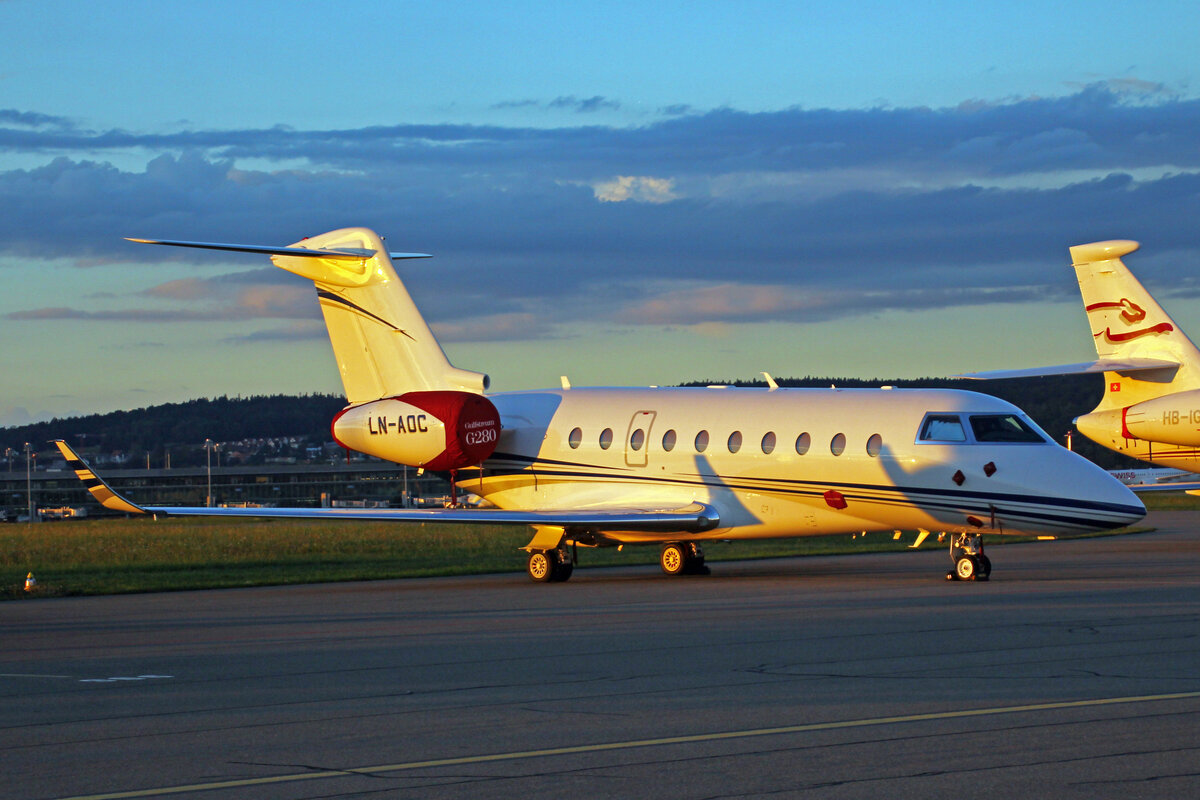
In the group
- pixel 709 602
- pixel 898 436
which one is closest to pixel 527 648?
pixel 709 602

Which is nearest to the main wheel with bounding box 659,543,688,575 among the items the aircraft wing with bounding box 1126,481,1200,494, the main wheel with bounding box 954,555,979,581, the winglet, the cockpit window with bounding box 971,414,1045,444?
the main wheel with bounding box 954,555,979,581

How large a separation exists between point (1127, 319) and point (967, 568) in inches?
706

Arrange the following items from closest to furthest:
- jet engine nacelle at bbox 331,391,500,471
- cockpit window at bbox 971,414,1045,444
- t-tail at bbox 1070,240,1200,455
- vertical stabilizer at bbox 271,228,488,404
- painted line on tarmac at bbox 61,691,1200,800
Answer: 1. painted line on tarmac at bbox 61,691,1200,800
2. cockpit window at bbox 971,414,1045,444
3. jet engine nacelle at bbox 331,391,500,471
4. vertical stabilizer at bbox 271,228,488,404
5. t-tail at bbox 1070,240,1200,455

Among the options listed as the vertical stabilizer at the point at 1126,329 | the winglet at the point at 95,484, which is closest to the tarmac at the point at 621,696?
the winglet at the point at 95,484

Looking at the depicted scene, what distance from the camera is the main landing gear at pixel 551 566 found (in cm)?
2505

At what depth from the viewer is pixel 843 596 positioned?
65.8ft

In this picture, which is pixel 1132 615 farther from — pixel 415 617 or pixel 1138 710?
pixel 415 617

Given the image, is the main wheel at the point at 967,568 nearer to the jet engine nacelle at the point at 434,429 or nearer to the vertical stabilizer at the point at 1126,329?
the jet engine nacelle at the point at 434,429

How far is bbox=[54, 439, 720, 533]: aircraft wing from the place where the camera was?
23.2 metres

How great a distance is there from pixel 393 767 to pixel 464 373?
19.8 m

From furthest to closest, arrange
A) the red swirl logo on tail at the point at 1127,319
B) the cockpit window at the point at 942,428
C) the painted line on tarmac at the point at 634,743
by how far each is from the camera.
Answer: the red swirl logo on tail at the point at 1127,319
the cockpit window at the point at 942,428
the painted line on tarmac at the point at 634,743

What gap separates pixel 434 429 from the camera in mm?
26469

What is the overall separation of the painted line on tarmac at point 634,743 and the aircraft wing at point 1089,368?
22151 mm

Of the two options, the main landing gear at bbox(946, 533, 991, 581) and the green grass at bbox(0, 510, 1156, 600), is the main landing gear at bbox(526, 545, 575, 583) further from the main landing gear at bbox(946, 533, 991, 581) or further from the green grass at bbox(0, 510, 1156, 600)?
the main landing gear at bbox(946, 533, 991, 581)
